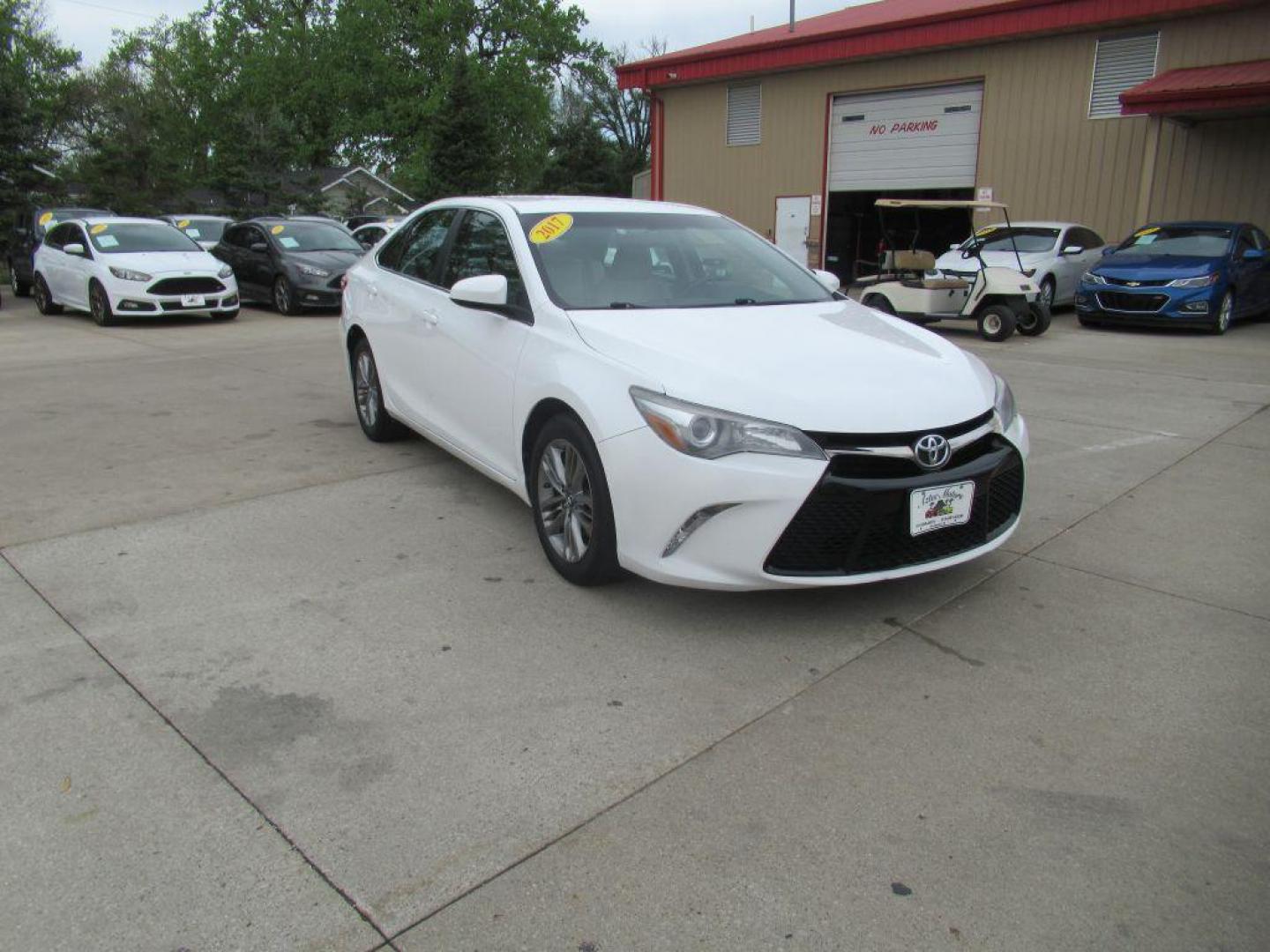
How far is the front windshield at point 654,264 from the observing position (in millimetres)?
4387

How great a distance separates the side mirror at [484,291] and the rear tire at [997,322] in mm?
9489

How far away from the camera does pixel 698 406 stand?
11.1ft

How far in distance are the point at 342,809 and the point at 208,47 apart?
58.0 m

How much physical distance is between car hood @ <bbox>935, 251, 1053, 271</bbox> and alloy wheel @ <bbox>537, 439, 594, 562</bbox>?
476 inches

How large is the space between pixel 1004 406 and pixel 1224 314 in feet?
36.5

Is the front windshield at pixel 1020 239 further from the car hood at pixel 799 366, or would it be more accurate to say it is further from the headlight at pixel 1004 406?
the car hood at pixel 799 366

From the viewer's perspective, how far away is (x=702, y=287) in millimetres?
4617

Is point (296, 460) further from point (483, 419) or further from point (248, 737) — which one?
point (248, 737)

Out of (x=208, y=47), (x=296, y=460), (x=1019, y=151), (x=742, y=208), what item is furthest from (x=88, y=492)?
(x=208, y=47)

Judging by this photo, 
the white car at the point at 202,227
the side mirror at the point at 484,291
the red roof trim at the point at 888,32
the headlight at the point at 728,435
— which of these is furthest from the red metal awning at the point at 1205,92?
the white car at the point at 202,227

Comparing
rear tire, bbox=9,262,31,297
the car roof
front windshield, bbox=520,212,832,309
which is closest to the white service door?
rear tire, bbox=9,262,31,297

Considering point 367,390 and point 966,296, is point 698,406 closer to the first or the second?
point 367,390

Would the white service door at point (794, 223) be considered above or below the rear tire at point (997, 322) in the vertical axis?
above

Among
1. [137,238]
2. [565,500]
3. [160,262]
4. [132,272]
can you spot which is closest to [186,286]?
[160,262]
